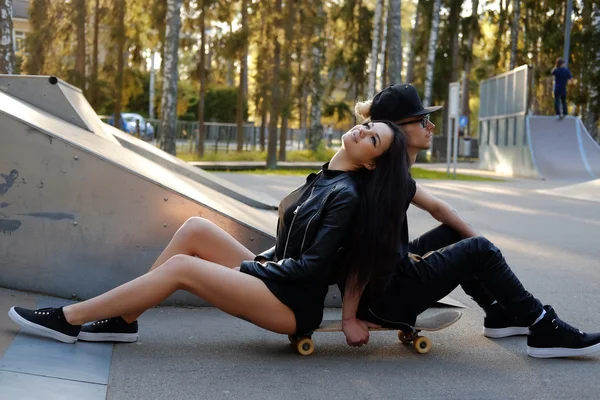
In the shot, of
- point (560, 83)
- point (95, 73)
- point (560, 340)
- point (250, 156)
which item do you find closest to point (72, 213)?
point (560, 340)

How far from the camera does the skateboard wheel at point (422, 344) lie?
504cm

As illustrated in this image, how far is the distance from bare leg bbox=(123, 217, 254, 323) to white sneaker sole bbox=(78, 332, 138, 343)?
39 cm

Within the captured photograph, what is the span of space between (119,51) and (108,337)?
1040 inches

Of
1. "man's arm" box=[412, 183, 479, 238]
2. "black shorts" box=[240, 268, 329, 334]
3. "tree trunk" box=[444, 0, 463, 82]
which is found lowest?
"black shorts" box=[240, 268, 329, 334]

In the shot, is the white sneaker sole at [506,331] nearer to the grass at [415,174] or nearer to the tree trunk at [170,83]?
the grass at [415,174]

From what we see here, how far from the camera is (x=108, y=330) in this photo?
15.9ft

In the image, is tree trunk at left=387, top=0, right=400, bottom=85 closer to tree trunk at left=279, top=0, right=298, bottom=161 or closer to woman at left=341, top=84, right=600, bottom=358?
tree trunk at left=279, top=0, right=298, bottom=161

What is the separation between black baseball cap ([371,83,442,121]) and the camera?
16.2 feet

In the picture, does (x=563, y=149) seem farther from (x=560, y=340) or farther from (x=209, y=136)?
(x=560, y=340)

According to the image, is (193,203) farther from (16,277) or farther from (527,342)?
(527,342)

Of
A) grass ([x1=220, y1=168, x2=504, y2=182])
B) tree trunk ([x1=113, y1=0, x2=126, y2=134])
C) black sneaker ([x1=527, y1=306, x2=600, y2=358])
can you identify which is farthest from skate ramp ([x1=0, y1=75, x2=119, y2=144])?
tree trunk ([x1=113, y1=0, x2=126, y2=134])

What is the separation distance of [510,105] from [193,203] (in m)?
24.1

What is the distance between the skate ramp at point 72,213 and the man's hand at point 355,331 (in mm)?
1612

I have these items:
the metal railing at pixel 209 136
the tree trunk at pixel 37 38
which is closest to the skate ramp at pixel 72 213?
the tree trunk at pixel 37 38
